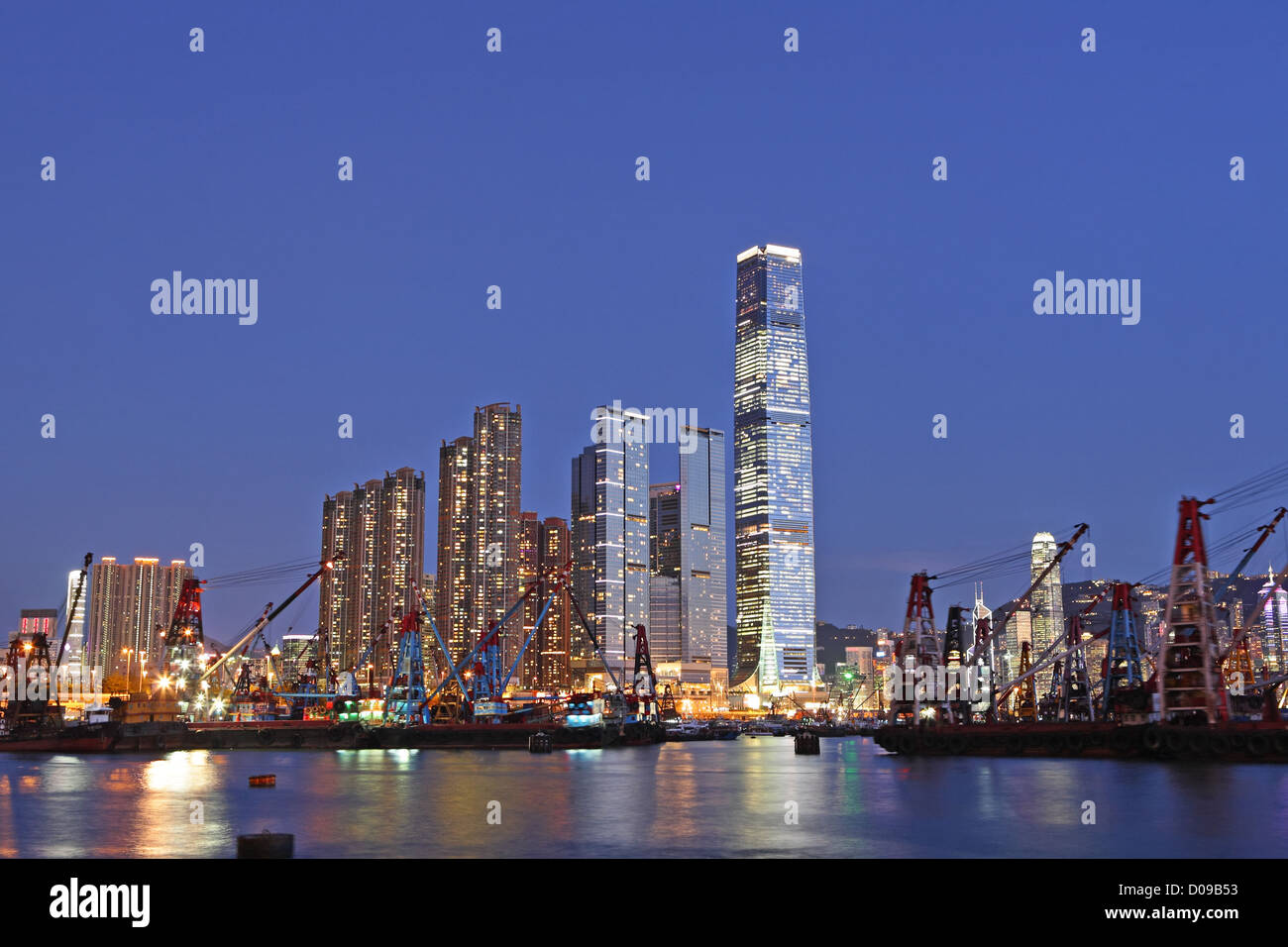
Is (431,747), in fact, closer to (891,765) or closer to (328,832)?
(891,765)

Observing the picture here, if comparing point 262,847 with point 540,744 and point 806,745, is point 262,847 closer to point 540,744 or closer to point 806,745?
point 540,744

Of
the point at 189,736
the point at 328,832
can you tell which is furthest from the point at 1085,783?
the point at 189,736

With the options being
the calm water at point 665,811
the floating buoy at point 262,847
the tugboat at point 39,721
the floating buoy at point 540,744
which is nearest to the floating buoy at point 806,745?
the floating buoy at point 540,744

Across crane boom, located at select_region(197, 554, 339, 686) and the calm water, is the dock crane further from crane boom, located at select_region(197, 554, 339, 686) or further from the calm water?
the calm water

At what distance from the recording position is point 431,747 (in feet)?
521

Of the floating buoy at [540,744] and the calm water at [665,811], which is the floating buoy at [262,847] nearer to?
the calm water at [665,811]

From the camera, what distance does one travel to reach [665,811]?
54.2 m

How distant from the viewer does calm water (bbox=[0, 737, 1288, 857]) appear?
39.7 m

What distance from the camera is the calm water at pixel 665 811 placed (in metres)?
39.7
